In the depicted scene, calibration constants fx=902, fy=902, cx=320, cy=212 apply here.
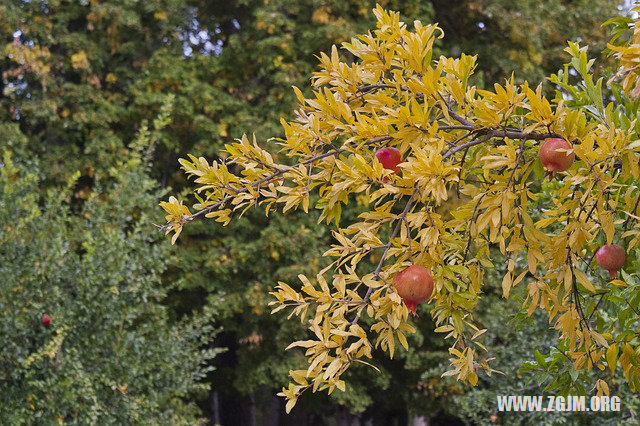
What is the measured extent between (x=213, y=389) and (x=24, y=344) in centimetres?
722

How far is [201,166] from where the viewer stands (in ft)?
10.0

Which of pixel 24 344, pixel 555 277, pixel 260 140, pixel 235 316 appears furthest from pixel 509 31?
pixel 555 277

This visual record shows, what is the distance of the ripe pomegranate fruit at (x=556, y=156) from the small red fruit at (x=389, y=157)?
1.53ft

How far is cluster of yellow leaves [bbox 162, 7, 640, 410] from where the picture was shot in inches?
107

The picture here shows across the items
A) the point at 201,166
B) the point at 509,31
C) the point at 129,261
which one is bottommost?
the point at 201,166

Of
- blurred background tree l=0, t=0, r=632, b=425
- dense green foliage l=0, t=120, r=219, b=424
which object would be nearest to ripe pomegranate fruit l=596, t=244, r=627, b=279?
dense green foliage l=0, t=120, r=219, b=424

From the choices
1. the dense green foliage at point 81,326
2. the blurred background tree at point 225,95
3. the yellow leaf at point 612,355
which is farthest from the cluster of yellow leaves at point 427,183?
the blurred background tree at point 225,95

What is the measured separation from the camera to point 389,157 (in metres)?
2.90

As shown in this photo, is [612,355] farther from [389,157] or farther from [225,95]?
[225,95]

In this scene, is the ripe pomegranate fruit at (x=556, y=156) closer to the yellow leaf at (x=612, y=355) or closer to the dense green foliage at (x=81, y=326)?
the yellow leaf at (x=612, y=355)

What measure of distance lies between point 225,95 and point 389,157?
1062 cm

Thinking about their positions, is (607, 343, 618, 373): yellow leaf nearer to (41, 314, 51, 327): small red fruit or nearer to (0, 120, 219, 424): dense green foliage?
(0, 120, 219, 424): dense green foliage

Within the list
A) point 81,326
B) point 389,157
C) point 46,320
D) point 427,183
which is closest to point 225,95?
point 81,326

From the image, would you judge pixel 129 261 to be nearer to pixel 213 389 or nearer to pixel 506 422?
pixel 506 422
